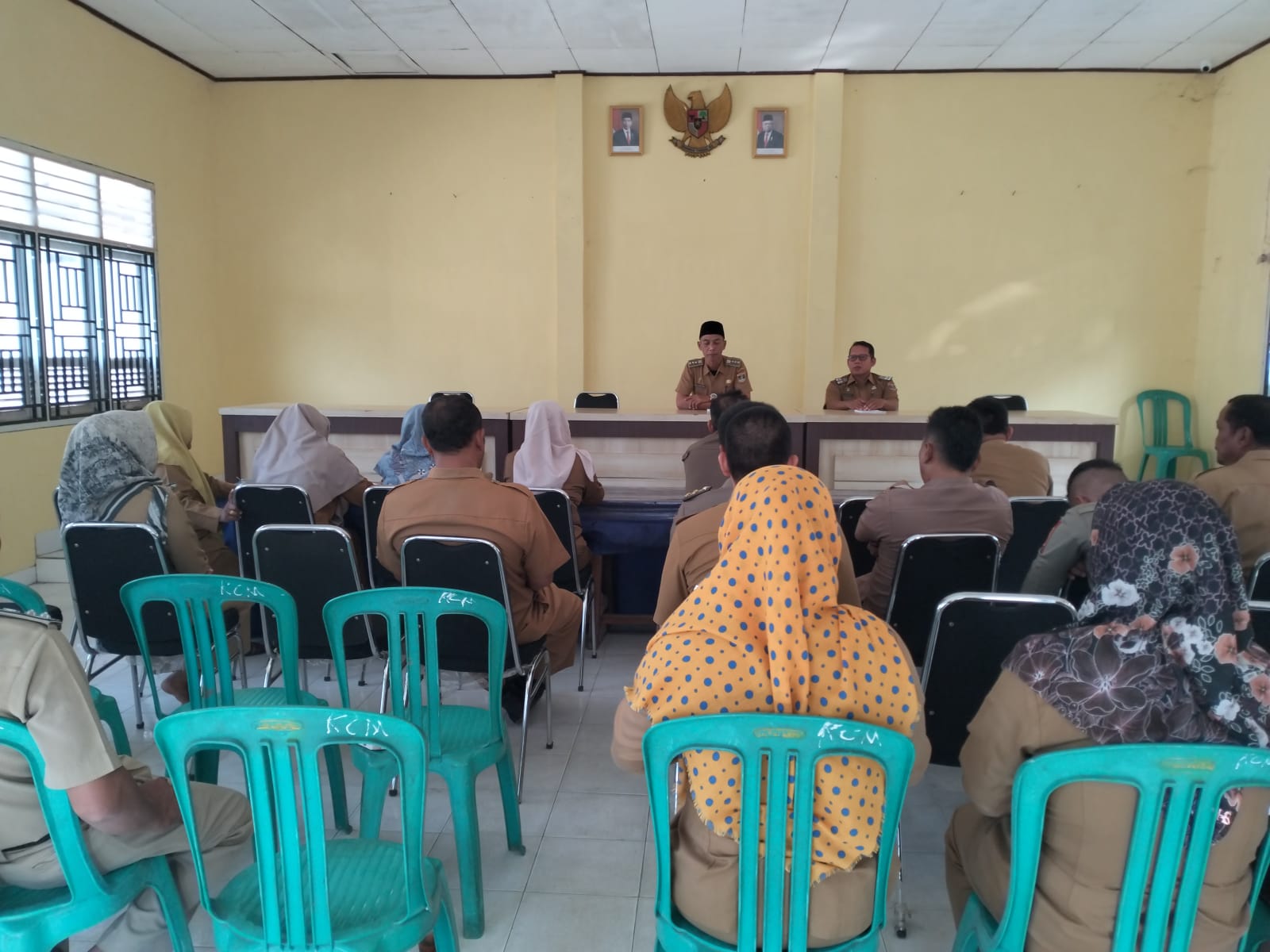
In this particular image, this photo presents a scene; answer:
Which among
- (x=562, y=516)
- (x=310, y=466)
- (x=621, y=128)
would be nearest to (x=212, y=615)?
(x=562, y=516)

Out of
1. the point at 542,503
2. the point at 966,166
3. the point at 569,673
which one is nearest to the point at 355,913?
the point at 542,503

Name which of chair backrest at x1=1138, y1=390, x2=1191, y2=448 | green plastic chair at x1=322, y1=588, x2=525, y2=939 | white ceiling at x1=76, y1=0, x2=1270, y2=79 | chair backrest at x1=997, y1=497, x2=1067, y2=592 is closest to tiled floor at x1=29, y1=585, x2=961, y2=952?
green plastic chair at x1=322, y1=588, x2=525, y2=939

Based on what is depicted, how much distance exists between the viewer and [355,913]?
4.74ft

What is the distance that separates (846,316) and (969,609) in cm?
543

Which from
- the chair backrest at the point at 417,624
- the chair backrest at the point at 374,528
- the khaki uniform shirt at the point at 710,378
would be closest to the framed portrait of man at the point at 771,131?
the khaki uniform shirt at the point at 710,378

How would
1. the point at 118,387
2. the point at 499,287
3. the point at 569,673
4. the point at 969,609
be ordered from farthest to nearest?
the point at 499,287 → the point at 118,387 → the point at 569,673 → the point at 969,609

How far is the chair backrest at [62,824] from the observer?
4.30ft

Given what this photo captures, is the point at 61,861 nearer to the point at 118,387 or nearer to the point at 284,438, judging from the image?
the point at 284,438

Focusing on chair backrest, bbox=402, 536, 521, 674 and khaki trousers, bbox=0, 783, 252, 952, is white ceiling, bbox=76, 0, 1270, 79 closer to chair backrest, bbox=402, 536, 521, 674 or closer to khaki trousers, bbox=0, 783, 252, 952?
chair backrest, bbox=402, 536, 521, 674

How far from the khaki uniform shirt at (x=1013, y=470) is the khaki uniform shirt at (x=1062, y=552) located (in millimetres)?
971

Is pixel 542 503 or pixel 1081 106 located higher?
pixel 1081 106

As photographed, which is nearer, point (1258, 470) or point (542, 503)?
point (1258, 470)

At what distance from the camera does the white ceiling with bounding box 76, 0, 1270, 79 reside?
18.4 feet

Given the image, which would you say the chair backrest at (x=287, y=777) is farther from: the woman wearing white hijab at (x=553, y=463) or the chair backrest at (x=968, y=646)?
the woman wearing white hijab at (x=553, y=463)
